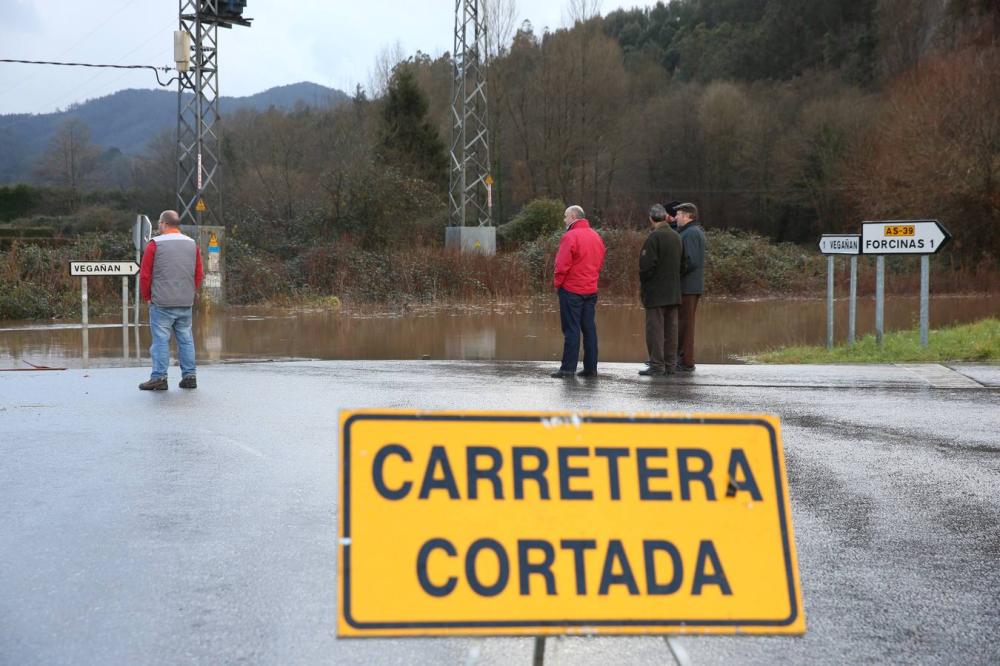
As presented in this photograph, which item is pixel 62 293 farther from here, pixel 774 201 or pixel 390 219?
pixel 774 201

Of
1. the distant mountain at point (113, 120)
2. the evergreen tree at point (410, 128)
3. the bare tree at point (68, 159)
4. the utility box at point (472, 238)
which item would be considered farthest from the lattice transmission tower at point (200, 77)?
the distant mountain at point (113, 120)

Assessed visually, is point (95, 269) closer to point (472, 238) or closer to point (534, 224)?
point (472, 238)

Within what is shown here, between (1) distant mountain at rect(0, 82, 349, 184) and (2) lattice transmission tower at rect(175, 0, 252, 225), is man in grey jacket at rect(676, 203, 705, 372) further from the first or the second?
(1) distant mountain at rect(0, 82, 349, 184)

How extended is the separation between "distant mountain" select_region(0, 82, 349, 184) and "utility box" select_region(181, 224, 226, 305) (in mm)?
86740

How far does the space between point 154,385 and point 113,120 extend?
154472 mm

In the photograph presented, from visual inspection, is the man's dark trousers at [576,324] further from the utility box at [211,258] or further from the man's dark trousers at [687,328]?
A: the utility box at [211,258]

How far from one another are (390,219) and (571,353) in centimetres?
2495

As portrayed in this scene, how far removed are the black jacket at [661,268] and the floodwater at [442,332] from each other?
186 inches

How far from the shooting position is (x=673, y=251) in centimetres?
1325

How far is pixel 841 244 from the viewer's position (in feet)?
54.5

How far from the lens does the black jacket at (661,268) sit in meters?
13.2

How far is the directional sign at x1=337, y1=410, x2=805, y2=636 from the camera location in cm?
338

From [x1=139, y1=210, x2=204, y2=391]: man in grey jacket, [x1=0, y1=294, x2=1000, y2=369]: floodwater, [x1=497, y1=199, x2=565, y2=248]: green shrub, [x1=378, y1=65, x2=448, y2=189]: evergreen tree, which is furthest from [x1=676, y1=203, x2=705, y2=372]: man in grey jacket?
[x1=378, y1=65, x2=448, y2=189]: evergreen tree

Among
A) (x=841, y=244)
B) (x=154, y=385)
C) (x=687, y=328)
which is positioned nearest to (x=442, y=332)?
(x=841, y=244)
